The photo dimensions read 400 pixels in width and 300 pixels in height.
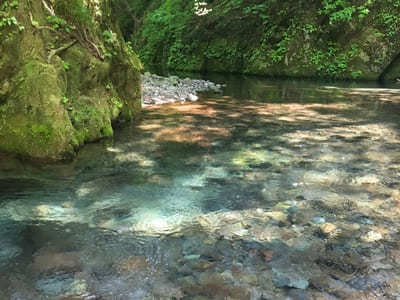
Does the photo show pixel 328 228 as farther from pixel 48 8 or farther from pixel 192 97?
pixel 192 97

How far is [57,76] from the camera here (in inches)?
185

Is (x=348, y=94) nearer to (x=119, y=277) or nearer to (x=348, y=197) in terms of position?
(x=348, y=197)

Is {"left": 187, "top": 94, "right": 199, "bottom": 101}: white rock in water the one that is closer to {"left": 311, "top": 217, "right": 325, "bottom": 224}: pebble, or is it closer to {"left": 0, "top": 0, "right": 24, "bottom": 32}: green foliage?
{"left": 0, "top": 0, "right": 24, "bottom": 32}: green foliage

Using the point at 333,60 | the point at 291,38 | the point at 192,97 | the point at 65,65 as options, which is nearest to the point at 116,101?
the point at 65,65

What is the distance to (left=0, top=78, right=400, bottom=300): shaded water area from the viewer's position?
2.13 metres

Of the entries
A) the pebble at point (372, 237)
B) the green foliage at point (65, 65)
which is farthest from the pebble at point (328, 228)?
the green foliage at point (65, 65)

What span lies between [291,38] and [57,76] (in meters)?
14.1

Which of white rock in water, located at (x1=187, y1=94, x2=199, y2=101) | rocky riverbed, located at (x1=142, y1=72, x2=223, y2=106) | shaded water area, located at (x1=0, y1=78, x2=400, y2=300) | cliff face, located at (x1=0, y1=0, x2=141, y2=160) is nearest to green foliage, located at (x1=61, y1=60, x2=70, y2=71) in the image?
cliff face, located at (x1=0, y1=0, x2=141, y2=160)

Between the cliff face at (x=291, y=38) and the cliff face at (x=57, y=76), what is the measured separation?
1182cm

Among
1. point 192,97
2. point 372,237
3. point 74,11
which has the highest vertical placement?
point 74,11

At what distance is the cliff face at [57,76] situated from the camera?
423 centimetres

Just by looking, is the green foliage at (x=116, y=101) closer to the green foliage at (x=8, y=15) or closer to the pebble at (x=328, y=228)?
the green foliage at (x=8, y=15)

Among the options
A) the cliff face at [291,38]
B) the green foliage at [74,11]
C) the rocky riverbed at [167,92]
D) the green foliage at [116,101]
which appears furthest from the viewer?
the cliff face at [291,38]

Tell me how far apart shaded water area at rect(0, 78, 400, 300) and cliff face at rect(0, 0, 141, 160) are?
30 cm
